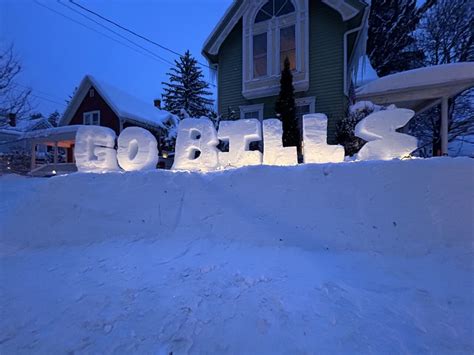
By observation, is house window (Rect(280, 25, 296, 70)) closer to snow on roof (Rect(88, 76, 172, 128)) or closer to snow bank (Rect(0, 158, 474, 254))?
snow bank (Rect(0, 158, 474, 254))

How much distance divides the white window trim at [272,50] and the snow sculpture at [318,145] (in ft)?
17.9

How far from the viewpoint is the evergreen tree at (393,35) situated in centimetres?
1329

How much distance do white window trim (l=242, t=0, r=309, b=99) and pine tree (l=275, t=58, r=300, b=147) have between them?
0.49 metres

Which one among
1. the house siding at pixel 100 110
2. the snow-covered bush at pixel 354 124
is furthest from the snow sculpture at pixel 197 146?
the house siding at pixel 100 110

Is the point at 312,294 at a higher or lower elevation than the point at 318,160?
lower

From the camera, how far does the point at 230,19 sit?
9.38 m

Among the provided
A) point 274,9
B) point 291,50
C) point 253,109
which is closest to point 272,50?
point 291,50

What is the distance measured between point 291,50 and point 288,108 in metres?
2.64

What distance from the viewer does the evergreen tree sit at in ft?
43.6

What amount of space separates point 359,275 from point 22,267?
446 centimetres

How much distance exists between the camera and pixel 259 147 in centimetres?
804

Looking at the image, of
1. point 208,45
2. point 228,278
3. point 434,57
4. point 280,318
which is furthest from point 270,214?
point 434,57

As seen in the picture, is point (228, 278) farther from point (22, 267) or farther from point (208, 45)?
point (208, 45)

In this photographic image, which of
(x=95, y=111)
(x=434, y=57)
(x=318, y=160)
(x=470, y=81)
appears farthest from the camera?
(x=95, y=111)
